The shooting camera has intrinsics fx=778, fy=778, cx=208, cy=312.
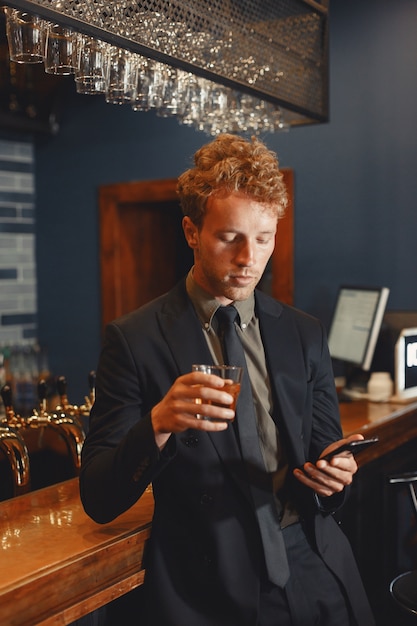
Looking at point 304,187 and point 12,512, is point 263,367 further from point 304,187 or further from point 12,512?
point 304,187

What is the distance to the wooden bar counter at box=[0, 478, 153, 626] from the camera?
57.9 inches

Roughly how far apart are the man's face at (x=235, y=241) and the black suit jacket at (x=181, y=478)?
0.13 meters

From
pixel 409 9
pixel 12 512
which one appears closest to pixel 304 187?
pixel 409 9

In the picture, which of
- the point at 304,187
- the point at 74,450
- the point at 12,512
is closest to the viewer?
the point at 12,512

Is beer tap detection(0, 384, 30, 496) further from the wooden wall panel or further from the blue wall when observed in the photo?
the wooden wall panel

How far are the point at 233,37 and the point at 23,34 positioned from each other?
32.9 inches

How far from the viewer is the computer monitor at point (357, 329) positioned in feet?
11.6

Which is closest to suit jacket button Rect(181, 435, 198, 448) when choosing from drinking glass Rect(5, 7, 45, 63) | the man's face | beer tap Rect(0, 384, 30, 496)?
the man's face

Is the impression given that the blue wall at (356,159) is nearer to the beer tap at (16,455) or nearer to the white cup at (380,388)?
the white cup at (380,388)

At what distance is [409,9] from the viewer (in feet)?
12.8

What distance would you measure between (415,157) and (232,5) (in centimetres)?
165

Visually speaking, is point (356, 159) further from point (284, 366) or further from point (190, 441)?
point (190, 441)

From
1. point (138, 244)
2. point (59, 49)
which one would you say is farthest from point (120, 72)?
point (138, 244)

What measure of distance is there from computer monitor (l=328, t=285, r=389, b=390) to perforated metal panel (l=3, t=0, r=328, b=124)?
88 cm
